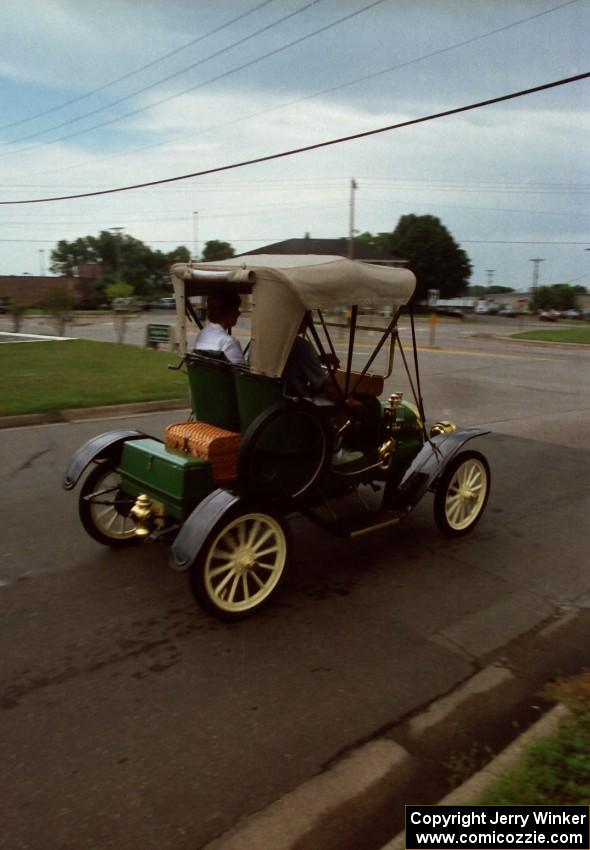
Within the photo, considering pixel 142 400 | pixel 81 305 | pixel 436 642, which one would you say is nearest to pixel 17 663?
pixel 436 642

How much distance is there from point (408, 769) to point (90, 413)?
7.85 m

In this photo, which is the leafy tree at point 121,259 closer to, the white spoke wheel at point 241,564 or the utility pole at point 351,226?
the utility pole at point 351,226

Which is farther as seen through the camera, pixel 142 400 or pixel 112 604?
pixel 142 400

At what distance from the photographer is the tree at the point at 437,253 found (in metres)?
64.6

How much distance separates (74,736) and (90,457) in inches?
84.3

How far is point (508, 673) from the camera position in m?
3.41

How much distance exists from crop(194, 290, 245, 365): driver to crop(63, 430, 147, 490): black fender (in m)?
0.85

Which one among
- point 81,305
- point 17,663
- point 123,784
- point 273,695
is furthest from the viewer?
point 81,305

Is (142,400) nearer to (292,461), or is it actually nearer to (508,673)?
(292,461)

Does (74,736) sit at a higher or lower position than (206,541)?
lower

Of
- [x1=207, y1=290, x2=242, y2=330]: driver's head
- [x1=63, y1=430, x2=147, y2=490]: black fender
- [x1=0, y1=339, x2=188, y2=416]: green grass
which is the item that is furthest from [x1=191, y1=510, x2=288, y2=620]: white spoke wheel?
[x1=0, y1=339, x2=188, y2=416]: green grass

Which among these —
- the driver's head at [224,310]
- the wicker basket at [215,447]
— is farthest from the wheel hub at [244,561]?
the driver's head at [224,310]

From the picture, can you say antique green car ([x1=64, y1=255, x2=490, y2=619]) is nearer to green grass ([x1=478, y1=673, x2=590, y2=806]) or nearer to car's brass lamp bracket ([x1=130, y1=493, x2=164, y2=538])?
car's brass lamp bracket ([x1=130, y1=493, x2=164, y2=538])

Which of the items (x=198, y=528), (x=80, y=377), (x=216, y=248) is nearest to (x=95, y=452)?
(x=198, y=528)
